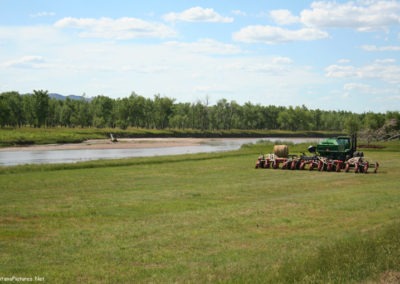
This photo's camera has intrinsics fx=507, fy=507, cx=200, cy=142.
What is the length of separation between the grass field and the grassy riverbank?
7121cm

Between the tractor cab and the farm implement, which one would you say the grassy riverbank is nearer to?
the farm implement

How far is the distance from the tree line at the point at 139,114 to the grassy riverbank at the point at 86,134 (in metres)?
5.17

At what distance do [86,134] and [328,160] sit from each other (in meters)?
92.9

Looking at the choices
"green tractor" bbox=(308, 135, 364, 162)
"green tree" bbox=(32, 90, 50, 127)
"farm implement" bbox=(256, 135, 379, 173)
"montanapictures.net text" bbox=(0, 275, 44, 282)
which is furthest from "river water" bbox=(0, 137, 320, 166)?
"green tree" bbox=(32, 90, 50, 127)

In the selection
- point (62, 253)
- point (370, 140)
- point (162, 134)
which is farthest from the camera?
point (162, 134)

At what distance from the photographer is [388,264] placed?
9570 mm

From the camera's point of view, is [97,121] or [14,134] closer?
[14,134]

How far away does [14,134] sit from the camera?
97.0 meters

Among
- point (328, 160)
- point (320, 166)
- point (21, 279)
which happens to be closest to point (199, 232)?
point (21, 279)

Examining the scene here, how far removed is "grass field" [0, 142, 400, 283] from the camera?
980 centimetres

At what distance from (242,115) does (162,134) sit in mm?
52286

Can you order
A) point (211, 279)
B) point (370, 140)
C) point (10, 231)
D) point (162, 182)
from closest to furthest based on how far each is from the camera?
1. point (211, 279)
2. point (10, 231)
3. point (162, 182)
4. point (370, 140)

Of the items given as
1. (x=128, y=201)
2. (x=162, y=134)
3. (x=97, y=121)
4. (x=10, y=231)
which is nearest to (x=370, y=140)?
(x=128, y=201)

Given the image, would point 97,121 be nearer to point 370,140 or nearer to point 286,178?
point 370,140
